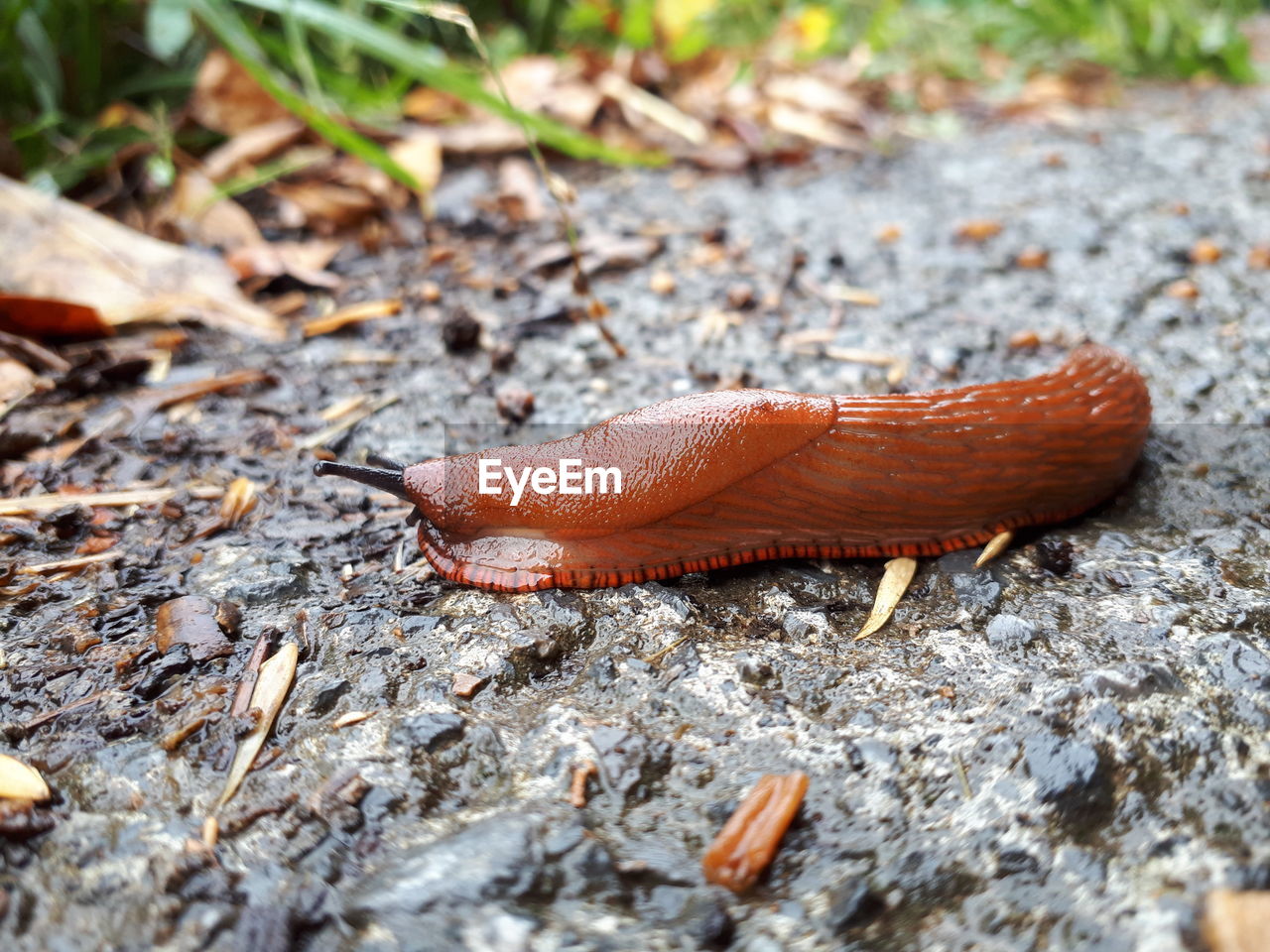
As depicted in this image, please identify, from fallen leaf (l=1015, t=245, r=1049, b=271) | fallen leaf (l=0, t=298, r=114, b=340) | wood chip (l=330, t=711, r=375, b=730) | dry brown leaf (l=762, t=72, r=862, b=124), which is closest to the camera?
wood chip (l=330, t=711, r=375, b=730)

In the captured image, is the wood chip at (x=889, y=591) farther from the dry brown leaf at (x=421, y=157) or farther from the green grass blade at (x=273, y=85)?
the dry brown leaf at (x=421, y=157)

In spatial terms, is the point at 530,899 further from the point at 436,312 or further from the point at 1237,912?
the point at 436,312

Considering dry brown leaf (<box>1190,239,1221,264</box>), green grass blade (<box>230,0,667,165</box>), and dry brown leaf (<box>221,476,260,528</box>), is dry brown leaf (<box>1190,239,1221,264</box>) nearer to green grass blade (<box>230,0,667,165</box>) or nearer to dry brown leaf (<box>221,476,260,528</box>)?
green grass blade (<box>230,0,667,165</box>)

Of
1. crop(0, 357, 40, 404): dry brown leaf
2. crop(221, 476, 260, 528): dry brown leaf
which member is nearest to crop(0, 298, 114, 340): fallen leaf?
crop(0, 357, 40, 404): dry brown leaf

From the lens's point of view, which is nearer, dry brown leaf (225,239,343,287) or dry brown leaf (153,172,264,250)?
dry brown leaf (225,239,343,287)

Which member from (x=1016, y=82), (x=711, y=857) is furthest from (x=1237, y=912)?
(x=1016, y=82)

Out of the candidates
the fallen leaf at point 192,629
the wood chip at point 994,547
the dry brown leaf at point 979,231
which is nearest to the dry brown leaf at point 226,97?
the fallen leaf at point 192,629

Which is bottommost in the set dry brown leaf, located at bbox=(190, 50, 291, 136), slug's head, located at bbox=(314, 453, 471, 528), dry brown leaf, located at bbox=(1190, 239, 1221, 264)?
dry brown leaf, located at bbox=(1190, 239, 1221, 264)
